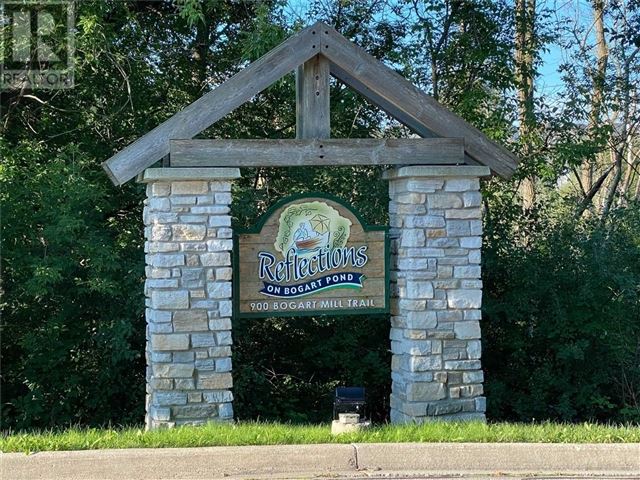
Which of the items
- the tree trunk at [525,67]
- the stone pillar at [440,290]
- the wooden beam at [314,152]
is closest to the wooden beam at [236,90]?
the wooden beam at [314,152]

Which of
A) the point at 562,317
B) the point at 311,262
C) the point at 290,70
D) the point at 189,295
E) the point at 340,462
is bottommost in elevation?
the point at 340,462

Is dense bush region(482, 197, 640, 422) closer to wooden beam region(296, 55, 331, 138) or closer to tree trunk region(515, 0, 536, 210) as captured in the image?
tree trunk region(515, 0, 536, 210)

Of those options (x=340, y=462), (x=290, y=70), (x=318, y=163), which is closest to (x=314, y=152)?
(x=318, y=163)

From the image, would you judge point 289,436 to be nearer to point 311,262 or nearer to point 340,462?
point 340,462

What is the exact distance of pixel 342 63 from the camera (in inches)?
307

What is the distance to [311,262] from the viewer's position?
7988 mm

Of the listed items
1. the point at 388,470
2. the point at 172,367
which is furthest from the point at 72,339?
the point at 388,470

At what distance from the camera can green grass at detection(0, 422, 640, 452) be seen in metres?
6.15

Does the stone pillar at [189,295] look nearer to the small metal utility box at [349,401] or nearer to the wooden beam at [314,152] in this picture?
the wooden beam at [314,152]

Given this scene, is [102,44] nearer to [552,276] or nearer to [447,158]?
[447,158]

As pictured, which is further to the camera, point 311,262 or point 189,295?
point 311,262

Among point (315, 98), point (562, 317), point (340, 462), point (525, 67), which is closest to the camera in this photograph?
point (340, 462)

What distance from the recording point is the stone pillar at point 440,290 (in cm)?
794

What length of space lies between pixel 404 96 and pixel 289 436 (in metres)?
3.28
